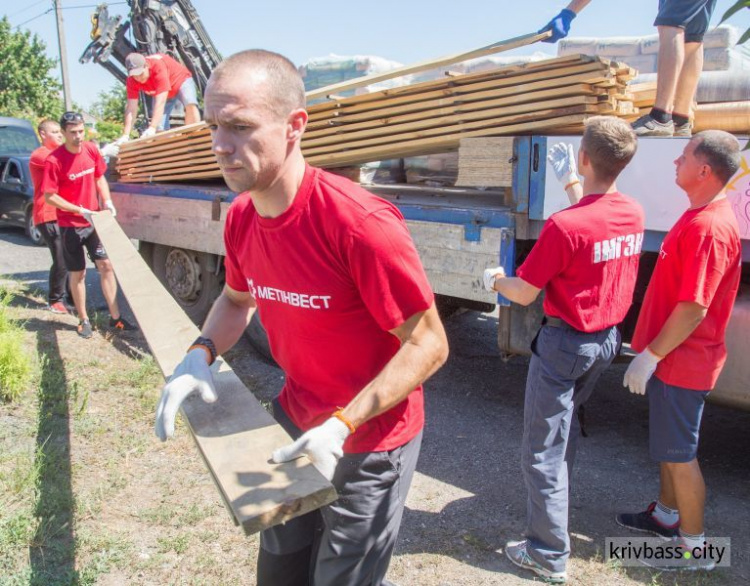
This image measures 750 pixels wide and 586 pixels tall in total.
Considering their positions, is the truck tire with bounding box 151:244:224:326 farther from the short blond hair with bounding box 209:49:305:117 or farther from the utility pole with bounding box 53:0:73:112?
the utility pole with bounding box 53:0:73:112

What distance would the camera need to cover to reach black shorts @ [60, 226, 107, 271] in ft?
21.0

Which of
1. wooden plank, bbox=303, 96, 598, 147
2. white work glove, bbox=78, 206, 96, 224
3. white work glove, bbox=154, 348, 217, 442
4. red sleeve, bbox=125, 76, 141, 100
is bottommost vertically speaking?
white work glove, bbox=154, 348, 217, 442

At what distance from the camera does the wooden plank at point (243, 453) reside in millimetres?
1496

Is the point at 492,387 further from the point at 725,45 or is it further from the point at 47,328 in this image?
the point at 47,328

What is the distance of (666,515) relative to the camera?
3326mm

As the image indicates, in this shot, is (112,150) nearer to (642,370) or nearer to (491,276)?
(491,276)

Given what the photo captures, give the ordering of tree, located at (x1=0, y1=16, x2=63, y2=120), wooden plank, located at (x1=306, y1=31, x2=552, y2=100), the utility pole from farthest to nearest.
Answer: tree, located at (x1=0, y1=16, x2=63, y2=120) → the utility pole → wooden plank, located at (x1=306, y1=31, x2=552, y2=100)

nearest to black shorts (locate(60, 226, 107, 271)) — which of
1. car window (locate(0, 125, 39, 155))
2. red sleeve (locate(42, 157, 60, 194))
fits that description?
red sleeve (locate(42, 157, 60, 194))

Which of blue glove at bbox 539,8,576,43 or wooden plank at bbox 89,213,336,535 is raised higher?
blue glove at bbox 539,8,576,43

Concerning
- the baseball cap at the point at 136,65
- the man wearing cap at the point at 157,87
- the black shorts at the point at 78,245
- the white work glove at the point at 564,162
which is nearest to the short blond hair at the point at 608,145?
the white work glove at the point at 564,162

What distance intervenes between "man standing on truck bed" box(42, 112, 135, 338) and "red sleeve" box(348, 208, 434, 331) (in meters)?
5.19

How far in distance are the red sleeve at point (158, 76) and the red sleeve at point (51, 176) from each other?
1.86m

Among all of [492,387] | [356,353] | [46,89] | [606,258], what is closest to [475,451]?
[492,387]

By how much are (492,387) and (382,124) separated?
222 cm
